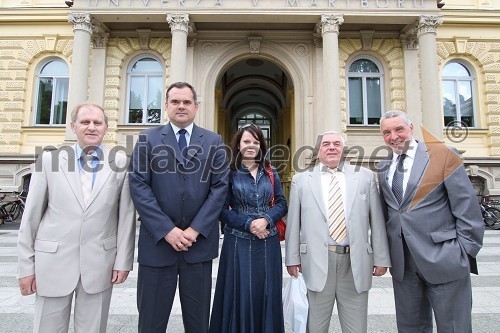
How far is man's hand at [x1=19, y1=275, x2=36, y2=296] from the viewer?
91.4 inches

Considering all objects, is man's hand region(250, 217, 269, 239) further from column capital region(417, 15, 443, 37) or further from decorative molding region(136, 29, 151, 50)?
decorative molding region(136, 29, 151, 50)

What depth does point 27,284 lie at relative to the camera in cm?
233

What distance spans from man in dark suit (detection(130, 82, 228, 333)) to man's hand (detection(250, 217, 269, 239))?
299mm

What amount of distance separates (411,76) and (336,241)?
12.3m

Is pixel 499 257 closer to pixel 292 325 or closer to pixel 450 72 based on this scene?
pixel 292 325

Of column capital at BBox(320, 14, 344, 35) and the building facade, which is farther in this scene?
the building facade

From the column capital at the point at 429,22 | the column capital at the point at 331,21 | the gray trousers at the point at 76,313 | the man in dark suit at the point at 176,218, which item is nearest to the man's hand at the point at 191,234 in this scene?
the man in dark suit at the point at 176,218

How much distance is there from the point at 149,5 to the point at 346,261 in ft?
38.6

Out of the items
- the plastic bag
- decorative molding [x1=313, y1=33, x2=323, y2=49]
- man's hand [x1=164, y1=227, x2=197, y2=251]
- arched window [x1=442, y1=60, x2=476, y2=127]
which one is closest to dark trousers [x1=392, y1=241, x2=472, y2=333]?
the plastic bag

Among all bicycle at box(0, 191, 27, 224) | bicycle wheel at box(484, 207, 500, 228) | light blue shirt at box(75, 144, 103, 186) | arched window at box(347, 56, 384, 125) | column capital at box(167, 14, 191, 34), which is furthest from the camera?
arched window at box(347, 56, 384, 125)

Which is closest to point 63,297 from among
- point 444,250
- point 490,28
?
point 444,250

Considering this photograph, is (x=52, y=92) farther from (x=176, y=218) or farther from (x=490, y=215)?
(x=490, y=215)

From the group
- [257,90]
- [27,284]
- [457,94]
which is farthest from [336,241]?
[257,90]

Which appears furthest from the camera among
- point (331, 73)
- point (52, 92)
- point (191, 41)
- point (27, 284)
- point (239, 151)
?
point (52, 92)
